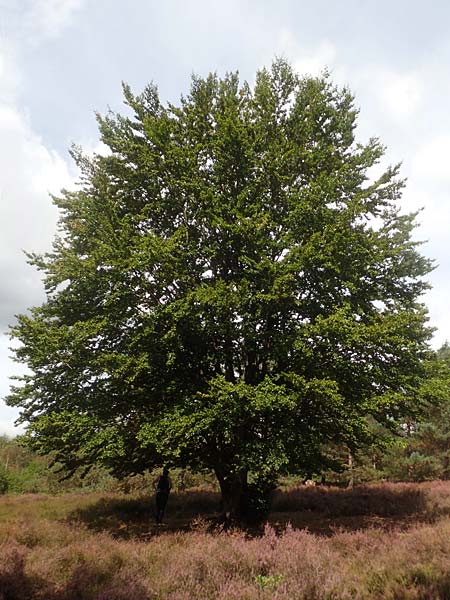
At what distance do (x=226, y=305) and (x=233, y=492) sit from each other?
704 centimetres

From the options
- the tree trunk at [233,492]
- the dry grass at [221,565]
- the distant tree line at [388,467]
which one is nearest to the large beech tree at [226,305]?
the tree trunk at [233,492]

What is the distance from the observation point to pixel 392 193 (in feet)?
45.7

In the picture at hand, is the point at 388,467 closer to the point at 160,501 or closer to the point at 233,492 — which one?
the point at 233,492

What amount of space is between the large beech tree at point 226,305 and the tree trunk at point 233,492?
3.1 inches

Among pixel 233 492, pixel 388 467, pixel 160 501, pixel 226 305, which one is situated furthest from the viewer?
pixel 388 467

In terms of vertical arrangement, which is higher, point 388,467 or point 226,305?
point 226,305

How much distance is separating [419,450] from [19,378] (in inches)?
1270

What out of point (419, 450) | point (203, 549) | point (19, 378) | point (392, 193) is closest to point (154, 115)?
point (392, 193)

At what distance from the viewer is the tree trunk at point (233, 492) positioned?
12.9 metres

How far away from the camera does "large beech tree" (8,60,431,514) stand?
10875 millimetres

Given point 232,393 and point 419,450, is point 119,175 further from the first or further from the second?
point 419,450

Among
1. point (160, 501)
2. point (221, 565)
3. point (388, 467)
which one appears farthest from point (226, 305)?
point (388, 467)

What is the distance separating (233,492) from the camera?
13.2 metres

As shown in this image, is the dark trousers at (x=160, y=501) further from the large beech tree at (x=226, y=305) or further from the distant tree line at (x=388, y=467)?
the distant tree line at (x=388, y=467)
